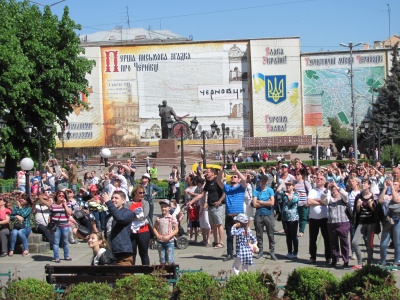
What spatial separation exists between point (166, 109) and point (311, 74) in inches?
958

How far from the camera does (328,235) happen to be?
13375mm

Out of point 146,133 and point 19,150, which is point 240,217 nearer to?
point 19,150

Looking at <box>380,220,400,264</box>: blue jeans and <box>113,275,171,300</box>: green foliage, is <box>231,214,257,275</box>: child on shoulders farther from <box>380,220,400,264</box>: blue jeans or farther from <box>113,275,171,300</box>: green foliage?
<box>113,275,171,300</box>: green foliage

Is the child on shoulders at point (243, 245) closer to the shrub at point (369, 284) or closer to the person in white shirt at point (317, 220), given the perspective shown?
A: the person in white shirt at point (317, 220)

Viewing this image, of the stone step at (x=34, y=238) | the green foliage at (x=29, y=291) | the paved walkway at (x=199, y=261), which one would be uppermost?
the green foliage at (x=29, y=291)

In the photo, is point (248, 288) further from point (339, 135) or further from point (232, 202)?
point (339, 135)

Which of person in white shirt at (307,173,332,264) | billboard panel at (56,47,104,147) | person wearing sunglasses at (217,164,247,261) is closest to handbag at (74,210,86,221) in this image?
person wearing sunglasses at (217,164,247,261)

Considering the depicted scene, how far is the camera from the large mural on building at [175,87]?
3024 inches

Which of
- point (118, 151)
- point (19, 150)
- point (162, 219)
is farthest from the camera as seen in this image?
point (118, 151)

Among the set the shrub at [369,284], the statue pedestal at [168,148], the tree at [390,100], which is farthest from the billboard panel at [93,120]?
the shrub at [369,284]

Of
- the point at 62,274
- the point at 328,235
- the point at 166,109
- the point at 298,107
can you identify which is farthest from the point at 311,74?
the point at 62,274

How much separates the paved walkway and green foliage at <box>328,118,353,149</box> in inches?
2199

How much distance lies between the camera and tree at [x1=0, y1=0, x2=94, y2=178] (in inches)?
1395

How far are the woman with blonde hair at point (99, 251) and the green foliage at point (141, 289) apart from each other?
1650 millimetres
